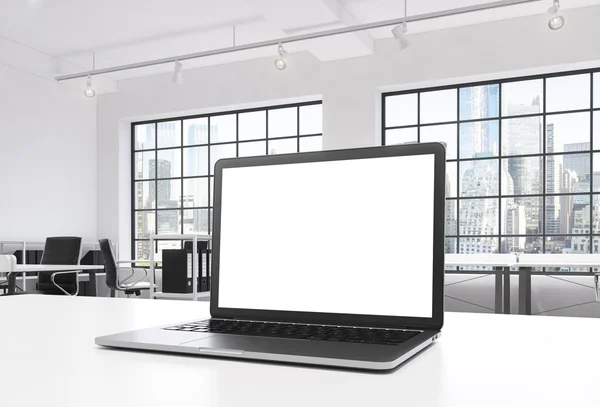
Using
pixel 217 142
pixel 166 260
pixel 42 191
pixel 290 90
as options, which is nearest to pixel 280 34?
pixel 290 90

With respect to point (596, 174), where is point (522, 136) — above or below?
above

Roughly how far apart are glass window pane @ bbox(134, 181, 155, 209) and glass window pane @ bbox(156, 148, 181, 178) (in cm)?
21

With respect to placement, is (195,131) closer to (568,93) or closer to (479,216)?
(479,216)

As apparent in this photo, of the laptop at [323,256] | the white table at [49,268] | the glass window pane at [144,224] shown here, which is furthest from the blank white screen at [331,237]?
the glass window pane at [144,224]

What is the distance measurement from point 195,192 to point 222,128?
0.89m

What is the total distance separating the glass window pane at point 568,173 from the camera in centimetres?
543

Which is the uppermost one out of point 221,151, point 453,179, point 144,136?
point 144,136

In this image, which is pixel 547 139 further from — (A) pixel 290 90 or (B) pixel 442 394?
(B) pixel 442 394

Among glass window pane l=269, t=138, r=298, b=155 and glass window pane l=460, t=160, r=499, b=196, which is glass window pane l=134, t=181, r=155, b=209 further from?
glass window pane l=460, t=160, r=499, b=196

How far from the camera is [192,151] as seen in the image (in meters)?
7.46

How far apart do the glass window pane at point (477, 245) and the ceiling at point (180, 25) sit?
85.0 inches

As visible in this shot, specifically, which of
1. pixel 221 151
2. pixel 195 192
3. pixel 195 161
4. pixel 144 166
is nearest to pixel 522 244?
pixel 221 151

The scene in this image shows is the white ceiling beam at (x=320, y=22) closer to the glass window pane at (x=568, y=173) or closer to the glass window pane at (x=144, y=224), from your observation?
the glass window pane at (x=568, y=173)

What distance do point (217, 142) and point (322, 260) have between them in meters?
6.73
